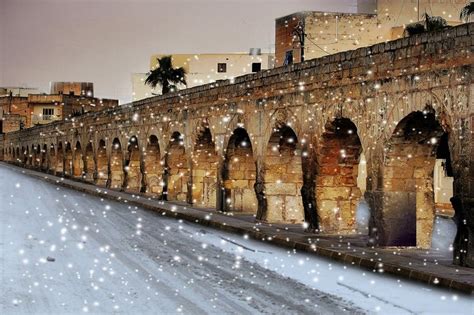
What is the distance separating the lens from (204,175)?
86.2 feet

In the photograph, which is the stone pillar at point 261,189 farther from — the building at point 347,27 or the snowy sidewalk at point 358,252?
the building at point 347,27

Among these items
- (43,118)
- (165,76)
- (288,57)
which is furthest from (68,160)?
(43,118)

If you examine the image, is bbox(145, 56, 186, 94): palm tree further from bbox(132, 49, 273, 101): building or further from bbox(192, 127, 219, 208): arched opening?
bbox(192, 127, 219, 208): arched opening

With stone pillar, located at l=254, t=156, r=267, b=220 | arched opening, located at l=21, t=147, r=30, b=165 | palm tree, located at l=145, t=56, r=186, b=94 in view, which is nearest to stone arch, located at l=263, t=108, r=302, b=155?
stone pillar, located at l=254, t=156, r=267, b=220

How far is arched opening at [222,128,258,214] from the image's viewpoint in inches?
908

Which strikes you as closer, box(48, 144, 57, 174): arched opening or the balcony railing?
box(48, 144, 57, 174): arched opening

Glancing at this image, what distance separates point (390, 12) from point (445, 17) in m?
4.01

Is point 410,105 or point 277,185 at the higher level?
point 410,105

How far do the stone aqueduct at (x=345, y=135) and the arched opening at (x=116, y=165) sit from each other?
10.5 meters

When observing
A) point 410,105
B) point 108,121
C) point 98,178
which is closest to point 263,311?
point 410,105

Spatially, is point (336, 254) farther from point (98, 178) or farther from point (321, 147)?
point (98, 178)

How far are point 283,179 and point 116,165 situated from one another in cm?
1944

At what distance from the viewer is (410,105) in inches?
538

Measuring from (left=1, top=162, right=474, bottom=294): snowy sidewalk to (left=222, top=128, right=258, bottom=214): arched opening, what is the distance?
5.22ft
